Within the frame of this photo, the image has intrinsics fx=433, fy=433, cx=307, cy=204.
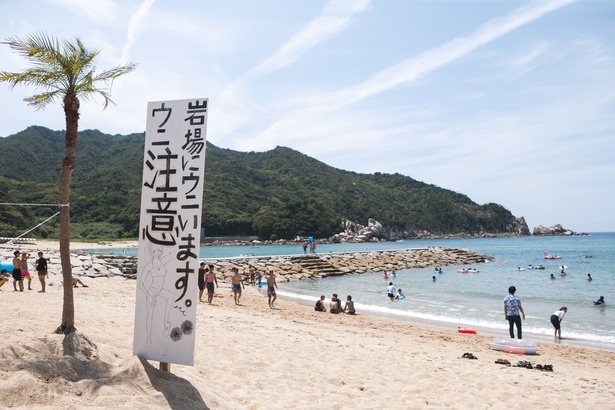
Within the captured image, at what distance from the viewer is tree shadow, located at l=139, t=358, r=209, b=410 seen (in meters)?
4.57

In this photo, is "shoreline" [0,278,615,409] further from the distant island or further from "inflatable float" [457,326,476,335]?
the distant island

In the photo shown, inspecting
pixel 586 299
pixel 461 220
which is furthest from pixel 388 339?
pixel 461 220

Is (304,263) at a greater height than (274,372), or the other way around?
(274,372)

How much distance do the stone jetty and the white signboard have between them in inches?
691

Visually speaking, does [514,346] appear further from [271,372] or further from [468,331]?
[271,372]

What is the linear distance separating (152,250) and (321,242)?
315 feet

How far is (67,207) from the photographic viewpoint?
5508 millimetres

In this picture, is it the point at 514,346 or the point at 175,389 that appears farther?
the point at 514,346

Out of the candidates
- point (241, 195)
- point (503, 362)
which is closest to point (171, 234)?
point (503, 362)

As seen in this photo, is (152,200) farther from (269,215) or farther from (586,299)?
(269,215)

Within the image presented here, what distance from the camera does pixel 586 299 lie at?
2252 centimetres

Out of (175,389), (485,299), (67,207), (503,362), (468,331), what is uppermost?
(67,207)

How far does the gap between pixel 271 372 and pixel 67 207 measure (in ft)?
12.4

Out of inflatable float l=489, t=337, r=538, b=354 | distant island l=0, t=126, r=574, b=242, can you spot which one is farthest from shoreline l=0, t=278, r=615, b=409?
distant island l=0, t=126, r=574, b=242
